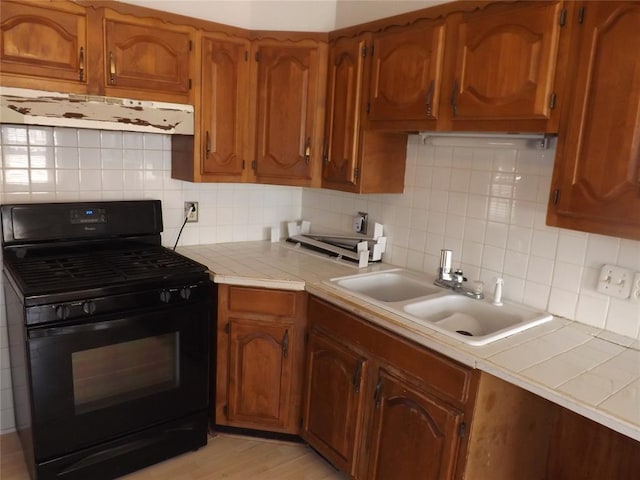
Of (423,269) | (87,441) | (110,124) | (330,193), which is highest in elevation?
(110,124)

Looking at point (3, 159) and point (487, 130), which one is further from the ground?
point (487, 130)

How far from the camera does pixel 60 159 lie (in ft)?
7.29

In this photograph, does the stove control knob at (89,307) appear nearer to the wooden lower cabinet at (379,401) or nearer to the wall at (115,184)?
the wall at (115,184)

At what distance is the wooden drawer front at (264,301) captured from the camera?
7.11 ft

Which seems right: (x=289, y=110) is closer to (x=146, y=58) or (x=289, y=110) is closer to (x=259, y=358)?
(x=146, y=58)

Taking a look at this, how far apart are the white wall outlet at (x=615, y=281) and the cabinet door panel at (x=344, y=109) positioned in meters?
1.12

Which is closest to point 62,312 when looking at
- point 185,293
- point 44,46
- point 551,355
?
point 185,293

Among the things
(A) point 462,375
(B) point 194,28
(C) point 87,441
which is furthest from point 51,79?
(A) point 462,375

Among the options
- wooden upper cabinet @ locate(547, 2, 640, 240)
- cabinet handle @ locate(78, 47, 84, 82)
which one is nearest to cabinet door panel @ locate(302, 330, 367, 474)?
wooden upper cabinet @ locate(547, 2, 640, 240)

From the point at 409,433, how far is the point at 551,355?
0.57m

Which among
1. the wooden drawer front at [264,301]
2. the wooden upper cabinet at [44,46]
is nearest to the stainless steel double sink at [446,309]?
the wooden drawer front at [264,301]

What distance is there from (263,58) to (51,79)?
0.99 metres

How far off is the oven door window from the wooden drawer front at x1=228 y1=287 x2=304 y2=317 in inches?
11.9

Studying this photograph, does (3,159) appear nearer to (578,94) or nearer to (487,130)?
(487,130)
